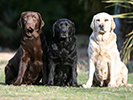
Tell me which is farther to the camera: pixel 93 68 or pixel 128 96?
pixel 93 68

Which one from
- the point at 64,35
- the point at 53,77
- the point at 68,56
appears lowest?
the point at 53,77

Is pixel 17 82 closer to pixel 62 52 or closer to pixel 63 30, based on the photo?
pixel 62 52

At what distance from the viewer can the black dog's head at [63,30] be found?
5520 millimetres

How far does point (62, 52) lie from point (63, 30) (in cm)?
42

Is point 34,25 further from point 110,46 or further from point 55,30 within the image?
point 110,46

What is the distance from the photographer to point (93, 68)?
5.55 m

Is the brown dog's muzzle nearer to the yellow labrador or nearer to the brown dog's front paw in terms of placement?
the brown dog's front paw

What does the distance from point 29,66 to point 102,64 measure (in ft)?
4.64

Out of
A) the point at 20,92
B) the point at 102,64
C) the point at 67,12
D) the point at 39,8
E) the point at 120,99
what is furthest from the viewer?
the point at 67,12

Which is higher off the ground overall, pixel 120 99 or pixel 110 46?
pixel 110 46

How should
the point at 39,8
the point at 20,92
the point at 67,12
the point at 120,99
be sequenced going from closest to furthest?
the point at 120,99, the point at 20,92, the point at 39,8, the point at 67,12

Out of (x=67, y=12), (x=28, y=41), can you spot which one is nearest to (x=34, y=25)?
(x=28, y=41)

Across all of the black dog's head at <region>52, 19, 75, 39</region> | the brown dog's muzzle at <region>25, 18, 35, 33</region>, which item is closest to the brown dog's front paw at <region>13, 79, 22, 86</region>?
the brown dog's muzzle at <region>25, 18, 35, 33</region>

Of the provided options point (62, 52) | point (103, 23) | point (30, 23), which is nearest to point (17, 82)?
point (62, 52)
